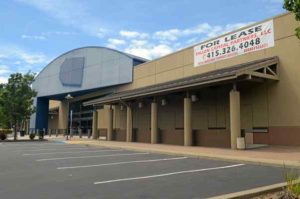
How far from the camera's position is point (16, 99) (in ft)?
125

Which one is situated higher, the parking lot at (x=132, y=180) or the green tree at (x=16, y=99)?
the green tree at (x=16, y=99)

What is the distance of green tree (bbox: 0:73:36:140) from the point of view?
125 ft

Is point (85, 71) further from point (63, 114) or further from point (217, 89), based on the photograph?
point (217, 89)

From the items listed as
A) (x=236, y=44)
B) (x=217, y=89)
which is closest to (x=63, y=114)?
(x=217, y=89)

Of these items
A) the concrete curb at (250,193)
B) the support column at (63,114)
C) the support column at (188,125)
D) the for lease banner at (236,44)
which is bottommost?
the concrete curb at (250,193)

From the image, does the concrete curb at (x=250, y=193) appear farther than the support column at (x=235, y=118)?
No

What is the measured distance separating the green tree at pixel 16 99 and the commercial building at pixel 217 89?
805 centimetres

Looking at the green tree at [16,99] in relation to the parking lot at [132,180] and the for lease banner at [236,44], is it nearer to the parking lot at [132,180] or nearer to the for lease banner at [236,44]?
the for lease banner at [236,44]

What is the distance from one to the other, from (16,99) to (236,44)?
24585 millimetres

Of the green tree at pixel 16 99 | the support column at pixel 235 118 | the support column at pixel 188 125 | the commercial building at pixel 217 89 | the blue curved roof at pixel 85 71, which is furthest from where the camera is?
the blue curved roof at pixel 85 71

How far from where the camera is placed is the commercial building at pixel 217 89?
2084 cm

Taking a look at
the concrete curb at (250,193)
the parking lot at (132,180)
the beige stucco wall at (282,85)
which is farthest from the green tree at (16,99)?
the concrete curb at (250,193)

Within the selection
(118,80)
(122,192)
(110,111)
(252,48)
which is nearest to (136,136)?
(110,111)

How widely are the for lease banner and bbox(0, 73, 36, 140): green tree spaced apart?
66.8 ft
